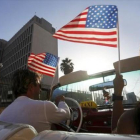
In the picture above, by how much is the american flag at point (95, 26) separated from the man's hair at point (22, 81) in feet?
5.22

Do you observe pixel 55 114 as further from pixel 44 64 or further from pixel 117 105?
pixel 44 64

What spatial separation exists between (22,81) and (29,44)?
5347cm

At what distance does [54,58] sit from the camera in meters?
6.60

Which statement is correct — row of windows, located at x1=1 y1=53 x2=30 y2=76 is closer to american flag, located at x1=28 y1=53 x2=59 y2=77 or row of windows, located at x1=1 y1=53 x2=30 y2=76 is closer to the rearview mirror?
american flag, located at x1=28 y1=53 x2=59 y2=77

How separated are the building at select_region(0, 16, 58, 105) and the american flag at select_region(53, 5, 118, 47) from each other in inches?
1862

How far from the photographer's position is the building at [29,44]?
173ft

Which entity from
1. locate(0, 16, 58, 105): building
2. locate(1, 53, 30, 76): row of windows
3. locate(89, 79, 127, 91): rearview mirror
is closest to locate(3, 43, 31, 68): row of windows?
locate(0, 16, 58, 105): building

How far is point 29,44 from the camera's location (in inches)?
2090

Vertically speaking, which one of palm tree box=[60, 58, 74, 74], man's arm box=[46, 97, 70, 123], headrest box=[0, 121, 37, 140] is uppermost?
palm tree box=[60, 58, 74, 74]

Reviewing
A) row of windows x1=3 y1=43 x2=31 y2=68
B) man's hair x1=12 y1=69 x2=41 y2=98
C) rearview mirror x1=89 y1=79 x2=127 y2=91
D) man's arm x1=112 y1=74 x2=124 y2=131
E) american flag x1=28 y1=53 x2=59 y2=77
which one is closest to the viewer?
man's arm x1=112 y1=74 x2=124 y2=131

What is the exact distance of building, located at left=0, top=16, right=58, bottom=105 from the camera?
2082 inches

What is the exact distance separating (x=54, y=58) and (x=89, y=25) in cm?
352

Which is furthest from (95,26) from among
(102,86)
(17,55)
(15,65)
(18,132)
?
(17,55)

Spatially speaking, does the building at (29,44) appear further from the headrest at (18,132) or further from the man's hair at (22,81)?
the headrest at (18,132)
